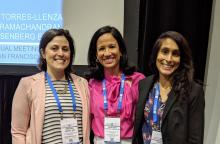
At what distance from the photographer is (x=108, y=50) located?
81.8 inches

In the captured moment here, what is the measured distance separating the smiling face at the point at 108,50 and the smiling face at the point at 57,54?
→ 220 mm

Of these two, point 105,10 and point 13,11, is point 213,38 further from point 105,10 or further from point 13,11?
point 13,11

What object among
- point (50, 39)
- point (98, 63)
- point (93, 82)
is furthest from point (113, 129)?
point (50, 39)

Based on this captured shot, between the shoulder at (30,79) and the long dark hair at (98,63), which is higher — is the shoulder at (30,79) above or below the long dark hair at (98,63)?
below

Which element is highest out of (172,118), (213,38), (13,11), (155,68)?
(13,11)

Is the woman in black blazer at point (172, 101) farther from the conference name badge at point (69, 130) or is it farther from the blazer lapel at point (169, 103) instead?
the conference name badge at point (69, 130)

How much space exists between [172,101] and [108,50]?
1.78 feet

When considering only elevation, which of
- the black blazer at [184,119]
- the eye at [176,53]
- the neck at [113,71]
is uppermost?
the eye at [176,53]

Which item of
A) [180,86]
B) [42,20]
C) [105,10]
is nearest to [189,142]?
[180,86]

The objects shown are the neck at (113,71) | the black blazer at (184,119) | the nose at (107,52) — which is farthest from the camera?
the neck at (113,71)

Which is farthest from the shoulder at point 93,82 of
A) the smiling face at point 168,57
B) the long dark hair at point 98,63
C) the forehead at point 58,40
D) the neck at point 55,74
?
the smiling face at point 168,57

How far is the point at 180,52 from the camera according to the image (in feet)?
6.22

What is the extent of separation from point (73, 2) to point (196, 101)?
165 cm

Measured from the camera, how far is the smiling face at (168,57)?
6.17 feet
